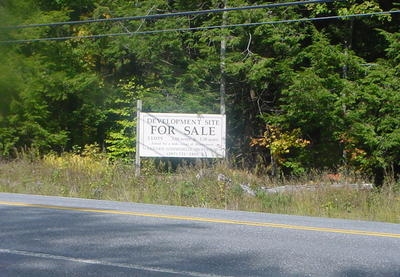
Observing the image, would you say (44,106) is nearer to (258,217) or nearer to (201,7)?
(201,7)

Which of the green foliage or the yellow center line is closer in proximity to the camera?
the yellow center line

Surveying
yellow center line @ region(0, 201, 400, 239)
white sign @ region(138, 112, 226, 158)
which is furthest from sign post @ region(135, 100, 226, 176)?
yellow center line @ region(0, 201, 400, 239)

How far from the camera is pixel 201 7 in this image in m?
25.4

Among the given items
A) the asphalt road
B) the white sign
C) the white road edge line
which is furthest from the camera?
the white sign

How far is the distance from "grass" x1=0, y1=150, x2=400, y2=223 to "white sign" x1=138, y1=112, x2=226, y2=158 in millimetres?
793

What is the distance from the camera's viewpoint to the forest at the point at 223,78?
21.6 meters

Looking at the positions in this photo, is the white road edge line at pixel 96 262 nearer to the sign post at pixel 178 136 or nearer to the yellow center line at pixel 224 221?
the yellow center line at pixel 224 221

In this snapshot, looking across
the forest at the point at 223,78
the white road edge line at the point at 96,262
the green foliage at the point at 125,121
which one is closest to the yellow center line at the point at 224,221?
the white road edge line at the point at 96,262

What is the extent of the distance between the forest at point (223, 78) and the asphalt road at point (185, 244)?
1070 centimetres

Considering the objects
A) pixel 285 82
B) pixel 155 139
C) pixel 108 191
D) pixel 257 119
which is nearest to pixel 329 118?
pixel 285 82

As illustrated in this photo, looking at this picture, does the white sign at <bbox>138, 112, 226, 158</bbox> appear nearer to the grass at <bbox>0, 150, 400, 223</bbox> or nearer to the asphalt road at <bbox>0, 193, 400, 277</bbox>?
the grass at <bbox>0, 150, 400, 223</bbox>

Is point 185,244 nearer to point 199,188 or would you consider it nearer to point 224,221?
point 224,221

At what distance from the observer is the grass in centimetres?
1358

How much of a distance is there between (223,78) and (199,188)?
9.63 metres
